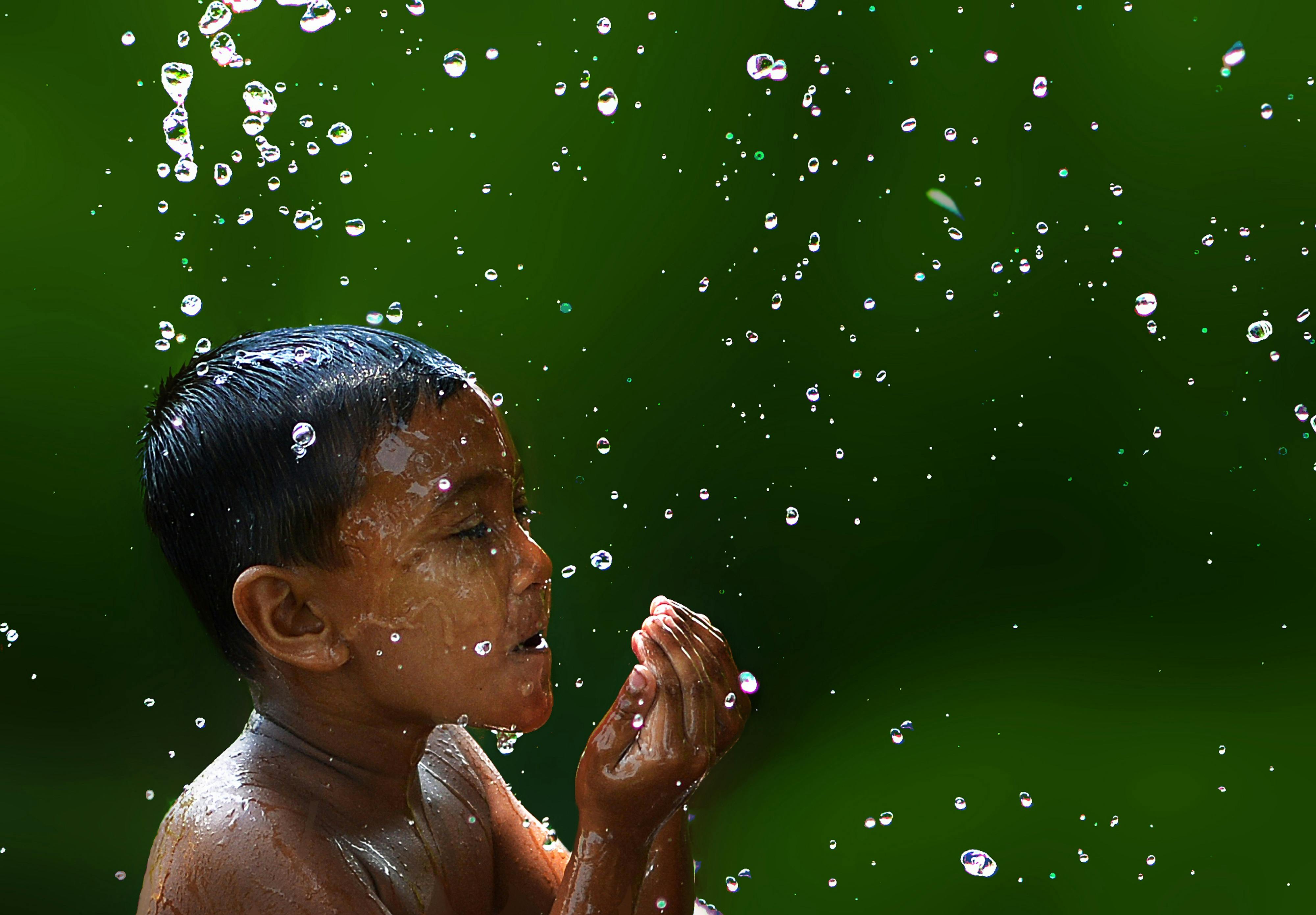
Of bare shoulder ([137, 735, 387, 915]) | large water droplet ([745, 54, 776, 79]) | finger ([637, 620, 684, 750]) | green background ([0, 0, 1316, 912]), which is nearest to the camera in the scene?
bare shoulder ([137, 735, 387, 915])

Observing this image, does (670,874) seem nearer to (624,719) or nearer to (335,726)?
(624,719)

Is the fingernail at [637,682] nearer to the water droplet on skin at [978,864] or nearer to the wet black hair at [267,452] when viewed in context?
the wet black hair at [267,452]

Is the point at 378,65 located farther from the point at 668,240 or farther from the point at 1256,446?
the point at 1256,446

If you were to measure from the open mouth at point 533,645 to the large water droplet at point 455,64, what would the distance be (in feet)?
4.05

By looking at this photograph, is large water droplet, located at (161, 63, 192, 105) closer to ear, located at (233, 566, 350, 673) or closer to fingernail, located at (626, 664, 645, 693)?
ear, located at (233, 566, 350, 673)

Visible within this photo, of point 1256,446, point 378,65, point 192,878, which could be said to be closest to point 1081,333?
point 1256,446

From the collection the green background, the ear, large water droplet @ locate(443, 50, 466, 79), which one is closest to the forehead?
the ear

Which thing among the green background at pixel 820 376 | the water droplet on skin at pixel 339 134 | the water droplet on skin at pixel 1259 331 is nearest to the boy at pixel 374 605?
the green background at pixel 820 376

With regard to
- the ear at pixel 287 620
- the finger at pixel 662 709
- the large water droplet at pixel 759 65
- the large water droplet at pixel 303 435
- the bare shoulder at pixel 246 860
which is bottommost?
the bare shoulder at pixel 246 860

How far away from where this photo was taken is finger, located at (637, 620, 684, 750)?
3.37 ft

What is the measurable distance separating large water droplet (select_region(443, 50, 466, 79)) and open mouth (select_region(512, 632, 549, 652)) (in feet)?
4.05

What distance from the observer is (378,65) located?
2.03 m

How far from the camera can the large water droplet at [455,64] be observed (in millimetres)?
2008

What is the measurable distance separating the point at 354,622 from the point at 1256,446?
1.71m
